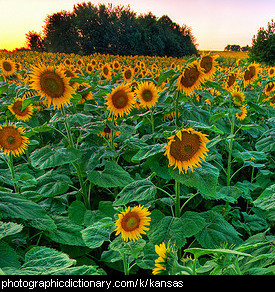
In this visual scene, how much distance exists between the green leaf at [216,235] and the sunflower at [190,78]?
1105 mm

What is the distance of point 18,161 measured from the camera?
342 cm

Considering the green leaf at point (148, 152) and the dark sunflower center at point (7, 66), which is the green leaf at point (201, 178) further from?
the dark sunflower center at point (7, 66)

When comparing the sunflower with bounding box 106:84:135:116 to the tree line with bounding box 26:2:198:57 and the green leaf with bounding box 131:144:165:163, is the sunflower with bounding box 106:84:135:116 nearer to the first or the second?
the green leaf with bounding box 131:144:165:163

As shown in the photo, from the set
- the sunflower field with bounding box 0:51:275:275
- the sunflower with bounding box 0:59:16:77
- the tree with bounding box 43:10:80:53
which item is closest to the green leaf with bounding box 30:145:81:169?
the sunflower field with bounding box 0:51:275:275

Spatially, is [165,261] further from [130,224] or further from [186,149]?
[186,149]

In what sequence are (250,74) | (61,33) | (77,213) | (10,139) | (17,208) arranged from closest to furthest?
(17,208) < (10,139) < (77,213) < (250,74) < (61,33)

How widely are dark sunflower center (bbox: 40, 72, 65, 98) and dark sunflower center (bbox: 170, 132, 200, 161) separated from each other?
1.18m

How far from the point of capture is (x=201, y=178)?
1.57 m

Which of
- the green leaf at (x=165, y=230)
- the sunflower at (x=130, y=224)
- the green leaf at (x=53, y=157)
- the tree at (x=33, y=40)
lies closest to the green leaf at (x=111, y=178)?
the green leaf at (x=53, y=157)

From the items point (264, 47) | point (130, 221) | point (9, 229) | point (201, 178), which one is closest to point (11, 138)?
point (9, 229)

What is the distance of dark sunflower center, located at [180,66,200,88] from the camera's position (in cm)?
222

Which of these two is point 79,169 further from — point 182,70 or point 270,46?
point 270,46

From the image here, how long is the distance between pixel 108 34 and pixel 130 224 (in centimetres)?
2813
